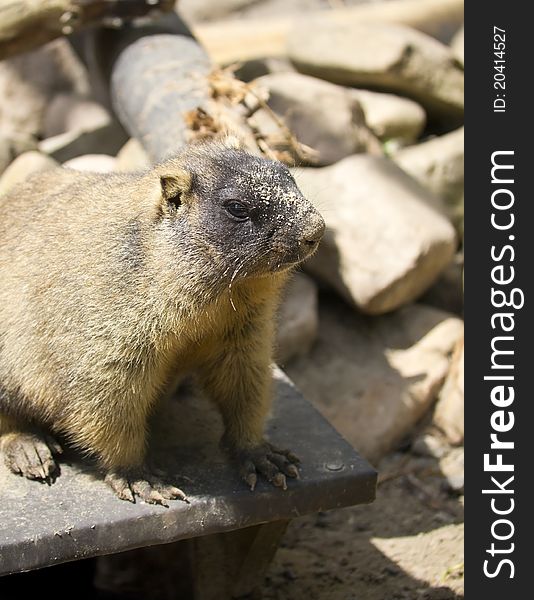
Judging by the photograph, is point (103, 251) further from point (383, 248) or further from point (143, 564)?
point (383, 248)

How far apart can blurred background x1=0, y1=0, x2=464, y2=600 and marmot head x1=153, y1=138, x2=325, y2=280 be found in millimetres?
1273

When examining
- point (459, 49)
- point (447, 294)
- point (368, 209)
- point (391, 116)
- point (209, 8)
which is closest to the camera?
point (368, 209)

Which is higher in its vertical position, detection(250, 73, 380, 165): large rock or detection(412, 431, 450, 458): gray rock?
detection(250, 73, 380, 165): large rock

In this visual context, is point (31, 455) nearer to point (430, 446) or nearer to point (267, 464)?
point (267, 464)

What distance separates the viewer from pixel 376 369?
720 centimetres

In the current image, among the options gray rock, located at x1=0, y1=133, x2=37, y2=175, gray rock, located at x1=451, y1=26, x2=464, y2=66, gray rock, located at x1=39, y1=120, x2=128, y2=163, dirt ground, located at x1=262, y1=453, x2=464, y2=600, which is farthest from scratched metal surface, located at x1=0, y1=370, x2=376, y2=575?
gray rock, located at x1=451, y1=26, x2=464, y2=66

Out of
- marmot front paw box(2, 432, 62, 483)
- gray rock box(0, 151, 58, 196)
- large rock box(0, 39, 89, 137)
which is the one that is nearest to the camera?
marmot front paw box(2, 432, 62, 483)

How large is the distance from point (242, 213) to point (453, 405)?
3581 millimetres

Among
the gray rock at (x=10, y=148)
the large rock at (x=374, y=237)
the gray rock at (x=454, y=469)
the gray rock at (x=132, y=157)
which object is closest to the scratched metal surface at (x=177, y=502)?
the gray rock at (x=454, y=469)

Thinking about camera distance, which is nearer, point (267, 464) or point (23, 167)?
point (267, 464)

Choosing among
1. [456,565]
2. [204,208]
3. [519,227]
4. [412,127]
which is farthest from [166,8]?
[456,565]

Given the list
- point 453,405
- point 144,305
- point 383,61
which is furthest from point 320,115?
point 144,305

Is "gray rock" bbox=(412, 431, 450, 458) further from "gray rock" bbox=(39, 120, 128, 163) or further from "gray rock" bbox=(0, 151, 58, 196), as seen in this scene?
"gray rock" bbox=(39, 120, 128, 163)

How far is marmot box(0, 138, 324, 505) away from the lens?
408 cm
